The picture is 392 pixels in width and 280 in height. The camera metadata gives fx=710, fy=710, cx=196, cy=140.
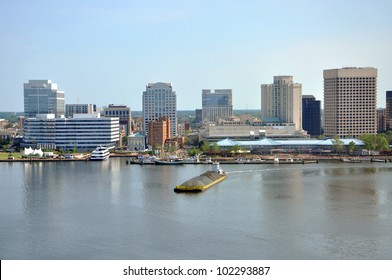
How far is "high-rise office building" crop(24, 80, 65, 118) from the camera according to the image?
24.5 metres

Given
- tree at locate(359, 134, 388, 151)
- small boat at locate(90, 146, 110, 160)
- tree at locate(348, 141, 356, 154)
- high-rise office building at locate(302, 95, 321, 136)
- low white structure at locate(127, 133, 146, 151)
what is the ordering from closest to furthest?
small boat at locate(90, 146, 110, 160), tree at locate(359, 134, 388, 151), tree at locate(348, 141, 356, 154), low white structure at locate(127, 133, 146, 151), high-rise office building at locate(302, 95, 321, 136)

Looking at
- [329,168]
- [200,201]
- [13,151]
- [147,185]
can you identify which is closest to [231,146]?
[329,168]

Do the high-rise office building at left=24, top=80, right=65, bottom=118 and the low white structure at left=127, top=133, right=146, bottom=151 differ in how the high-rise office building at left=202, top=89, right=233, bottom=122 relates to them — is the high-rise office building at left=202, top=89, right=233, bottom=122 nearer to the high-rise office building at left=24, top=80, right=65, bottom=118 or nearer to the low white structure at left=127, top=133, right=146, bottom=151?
the high-rise office building at left=24, top=80, right=65, bottom=118

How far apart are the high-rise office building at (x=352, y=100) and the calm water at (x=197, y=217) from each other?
812 cm

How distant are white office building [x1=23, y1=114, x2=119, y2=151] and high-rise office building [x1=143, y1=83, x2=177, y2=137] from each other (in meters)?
5.44

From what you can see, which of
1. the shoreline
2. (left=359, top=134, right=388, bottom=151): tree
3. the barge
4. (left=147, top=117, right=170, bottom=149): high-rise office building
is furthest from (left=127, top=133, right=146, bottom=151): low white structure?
the barge

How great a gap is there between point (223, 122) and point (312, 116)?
403 cm

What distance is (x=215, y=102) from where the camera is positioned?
3166 centimetres

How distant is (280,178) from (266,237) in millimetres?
5011

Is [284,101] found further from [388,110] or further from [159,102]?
[159,102]

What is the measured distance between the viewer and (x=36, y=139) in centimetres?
1823

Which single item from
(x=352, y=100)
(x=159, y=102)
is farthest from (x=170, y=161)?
(x=159, y=102)

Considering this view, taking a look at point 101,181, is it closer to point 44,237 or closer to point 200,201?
point 200,201

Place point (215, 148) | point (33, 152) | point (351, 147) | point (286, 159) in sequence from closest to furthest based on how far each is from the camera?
point (286, 159) → point (33, 152) → point (351, 147) → point (215, 148)
